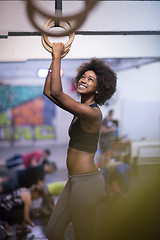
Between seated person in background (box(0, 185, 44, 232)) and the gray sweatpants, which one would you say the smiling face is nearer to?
the gray sweatpants

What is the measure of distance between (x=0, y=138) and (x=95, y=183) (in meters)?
5.67

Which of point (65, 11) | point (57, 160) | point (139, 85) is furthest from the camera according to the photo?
point (57, 160)

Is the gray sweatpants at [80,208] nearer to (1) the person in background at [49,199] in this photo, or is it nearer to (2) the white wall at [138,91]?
(1) the person in background at [49,199]

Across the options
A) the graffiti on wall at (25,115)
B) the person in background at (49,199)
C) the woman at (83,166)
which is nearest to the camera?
the woman at (83,166)

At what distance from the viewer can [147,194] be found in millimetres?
3582

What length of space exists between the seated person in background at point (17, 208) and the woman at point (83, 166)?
1301mm

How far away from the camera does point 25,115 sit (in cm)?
711

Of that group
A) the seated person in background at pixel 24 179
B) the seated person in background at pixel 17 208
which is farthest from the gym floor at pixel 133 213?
the seated person in background at pixel 24 179

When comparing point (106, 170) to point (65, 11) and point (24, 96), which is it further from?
point (24, 96)

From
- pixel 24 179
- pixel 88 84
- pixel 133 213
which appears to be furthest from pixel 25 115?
pixel 88 84

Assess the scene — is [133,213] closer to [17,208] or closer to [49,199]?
[49,199]

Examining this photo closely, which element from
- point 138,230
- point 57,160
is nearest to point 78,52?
point 138,230

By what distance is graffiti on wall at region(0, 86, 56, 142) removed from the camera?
6.86 meters

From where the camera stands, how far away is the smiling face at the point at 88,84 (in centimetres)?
158
